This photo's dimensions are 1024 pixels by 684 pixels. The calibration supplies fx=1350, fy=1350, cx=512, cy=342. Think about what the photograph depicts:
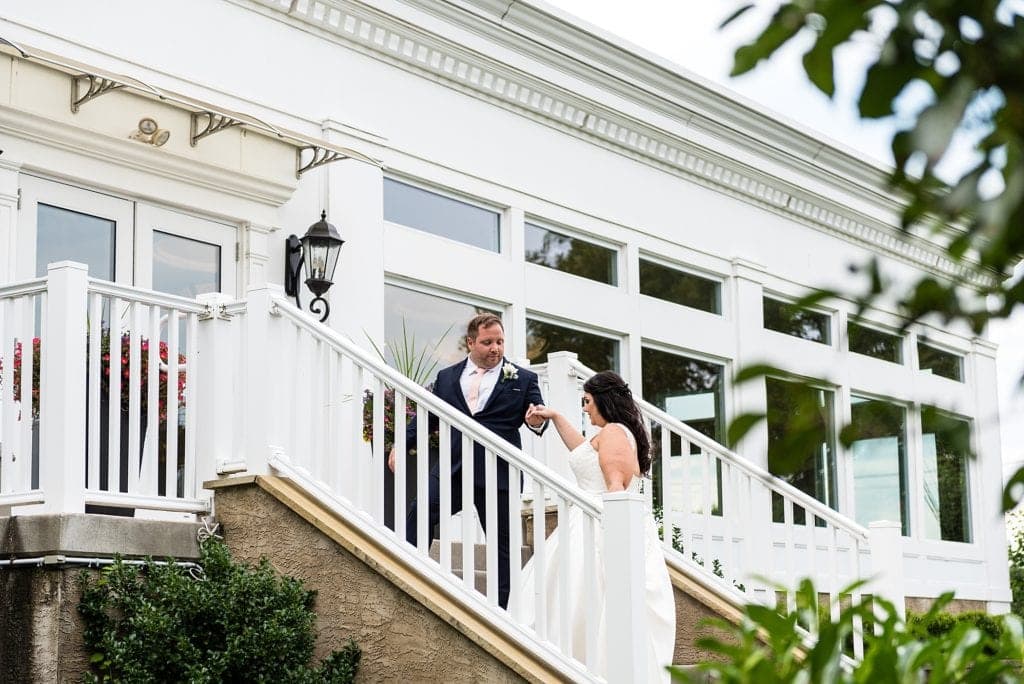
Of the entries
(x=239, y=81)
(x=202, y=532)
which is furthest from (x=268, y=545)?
(x=239, y=81)

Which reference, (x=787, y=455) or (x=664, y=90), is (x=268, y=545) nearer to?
(x=787, y=455)

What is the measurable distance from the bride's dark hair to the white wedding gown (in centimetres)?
5

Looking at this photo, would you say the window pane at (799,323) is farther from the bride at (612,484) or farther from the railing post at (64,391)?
the railing post at (64,391)

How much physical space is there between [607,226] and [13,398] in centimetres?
629

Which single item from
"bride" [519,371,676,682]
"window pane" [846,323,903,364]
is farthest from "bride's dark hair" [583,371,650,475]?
"window pane" [846,323,903,364]

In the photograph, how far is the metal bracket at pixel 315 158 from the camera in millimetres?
8219

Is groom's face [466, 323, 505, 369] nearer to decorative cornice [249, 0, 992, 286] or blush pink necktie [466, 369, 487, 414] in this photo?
blush pink necktie [466, 369, 487, 414]

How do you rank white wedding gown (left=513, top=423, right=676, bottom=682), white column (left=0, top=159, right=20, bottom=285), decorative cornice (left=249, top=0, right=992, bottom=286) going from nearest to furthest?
white wedding gown (left=513, top=423, right=676, bottom=682) → white column (left=0, top=159, right=20, bottom=285) → decorative cornice (left=249, top=0, right=992, bottom=286)

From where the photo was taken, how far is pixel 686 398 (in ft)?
38.5

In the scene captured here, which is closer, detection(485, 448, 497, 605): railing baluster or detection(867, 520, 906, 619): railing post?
detection(485, 448, 497, 605): railing baluster

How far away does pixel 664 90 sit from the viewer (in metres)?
11.8

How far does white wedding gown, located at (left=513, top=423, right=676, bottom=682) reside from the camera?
5637mm

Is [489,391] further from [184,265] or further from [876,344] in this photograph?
[876,344]

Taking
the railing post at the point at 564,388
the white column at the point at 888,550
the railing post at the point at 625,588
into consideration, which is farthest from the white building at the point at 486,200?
the railing post at the point at 625,588
